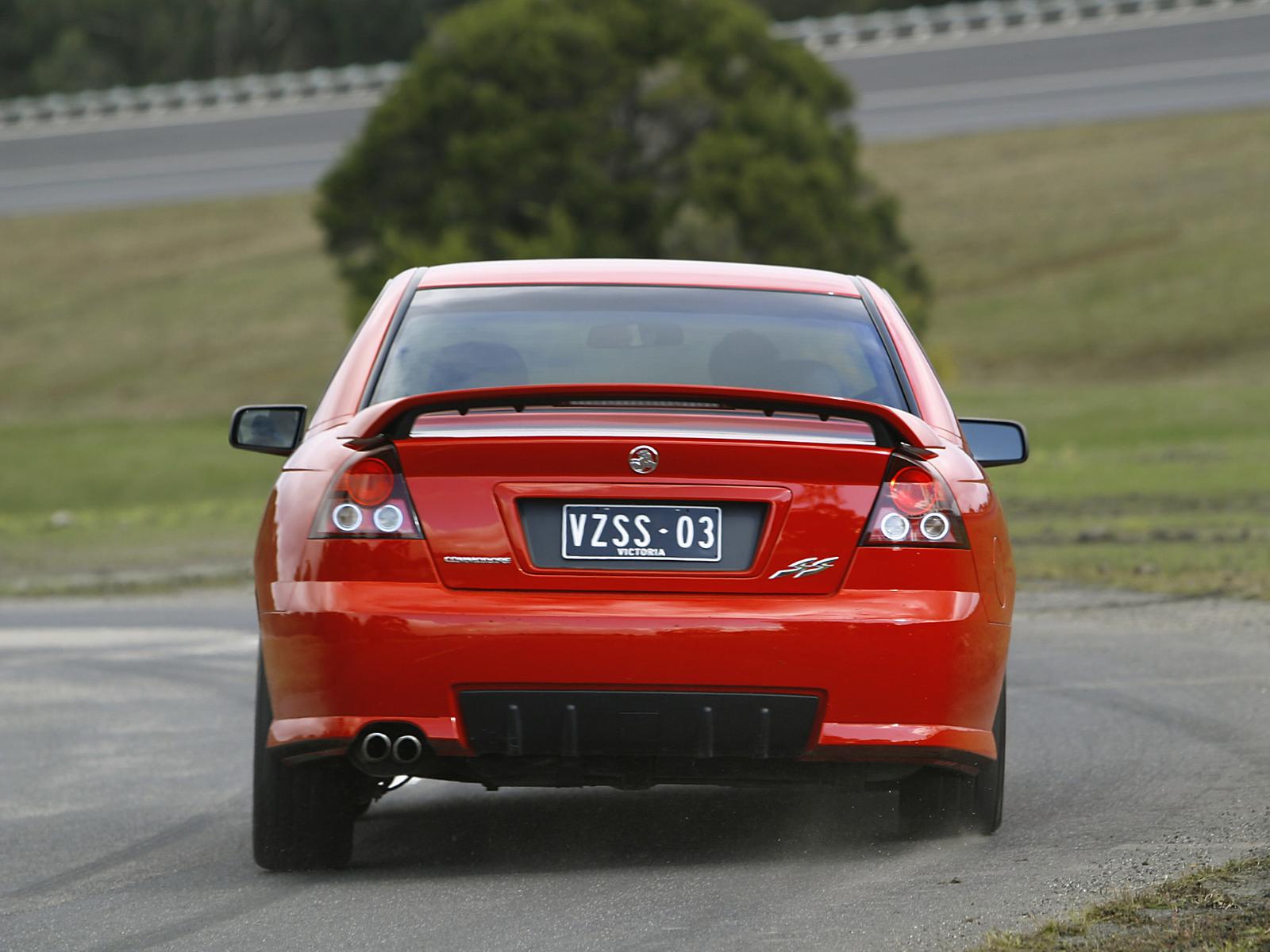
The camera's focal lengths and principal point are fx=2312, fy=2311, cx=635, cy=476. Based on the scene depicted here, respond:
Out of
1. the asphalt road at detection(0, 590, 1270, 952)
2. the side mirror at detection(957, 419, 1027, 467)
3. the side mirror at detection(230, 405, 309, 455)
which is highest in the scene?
the side mirror at detection(230, 405, 309, 455)

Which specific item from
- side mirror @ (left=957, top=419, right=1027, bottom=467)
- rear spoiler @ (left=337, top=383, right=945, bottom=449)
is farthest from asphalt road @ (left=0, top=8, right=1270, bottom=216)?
rear spoiler @ (left=337, top=383, right=945, bottom=449)

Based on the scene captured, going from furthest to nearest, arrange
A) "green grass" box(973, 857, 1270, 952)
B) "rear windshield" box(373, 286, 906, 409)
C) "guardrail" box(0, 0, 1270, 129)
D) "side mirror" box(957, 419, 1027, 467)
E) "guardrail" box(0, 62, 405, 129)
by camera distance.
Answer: "guardrail" box(0, 62, 405, 129) < "guardrail" box(0, 0, 1270, 129) < "side mirror" box(957, 419, 1027, 467) < "rear windshield" box(373, 286, 906, 409) < "green grass" box(973, 857, 1270, 952)

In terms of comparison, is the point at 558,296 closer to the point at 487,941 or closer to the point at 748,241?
the point at 487,941

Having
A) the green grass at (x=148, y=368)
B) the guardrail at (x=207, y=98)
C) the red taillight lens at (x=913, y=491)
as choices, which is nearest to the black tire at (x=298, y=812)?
the red taillight lens at (x=913, y=491)

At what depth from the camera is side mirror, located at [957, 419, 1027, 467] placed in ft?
22.7

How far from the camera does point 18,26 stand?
9306 centimetres

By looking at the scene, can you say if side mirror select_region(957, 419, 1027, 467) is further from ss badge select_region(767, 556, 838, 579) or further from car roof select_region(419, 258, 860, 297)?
ss badge select_region(767, 556, 838, 579)

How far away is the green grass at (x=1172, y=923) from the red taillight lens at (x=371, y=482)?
1820mm

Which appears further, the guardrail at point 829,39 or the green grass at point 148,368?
the guardrail at point 829,39

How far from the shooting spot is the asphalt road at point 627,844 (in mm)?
5211

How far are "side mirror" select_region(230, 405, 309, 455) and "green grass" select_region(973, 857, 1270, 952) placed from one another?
121 inches

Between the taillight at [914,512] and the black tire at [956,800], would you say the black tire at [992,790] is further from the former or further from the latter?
the taillight at [914,512]

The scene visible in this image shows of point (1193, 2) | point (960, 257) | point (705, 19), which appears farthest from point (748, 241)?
point (1193, 2)

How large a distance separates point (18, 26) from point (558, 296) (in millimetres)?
91550
